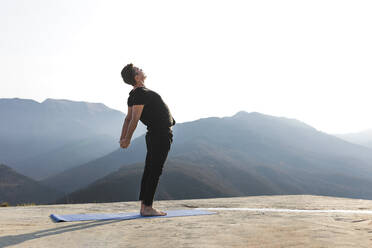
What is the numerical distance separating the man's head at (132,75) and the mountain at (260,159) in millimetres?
81927

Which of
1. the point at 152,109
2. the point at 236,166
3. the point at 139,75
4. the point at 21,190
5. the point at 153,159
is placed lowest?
the point at 21,190

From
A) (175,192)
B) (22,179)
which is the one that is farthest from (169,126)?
(22,179)

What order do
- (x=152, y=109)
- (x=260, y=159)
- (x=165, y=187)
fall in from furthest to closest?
(x=260, y=159) < (x=165, y=187) < (x=152, y=109)

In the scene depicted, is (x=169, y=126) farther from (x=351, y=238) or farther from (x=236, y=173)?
(x=236, y=173)

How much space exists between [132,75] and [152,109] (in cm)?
57

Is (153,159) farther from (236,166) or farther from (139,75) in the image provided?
(236,166)

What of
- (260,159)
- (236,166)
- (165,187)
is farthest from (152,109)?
(260,159)

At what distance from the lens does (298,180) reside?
12244 cm

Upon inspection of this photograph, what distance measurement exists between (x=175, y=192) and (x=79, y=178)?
248 feet

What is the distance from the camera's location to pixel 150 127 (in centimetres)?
501

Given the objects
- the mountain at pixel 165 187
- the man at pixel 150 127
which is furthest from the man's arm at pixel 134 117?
the mountain at pixel 165 187

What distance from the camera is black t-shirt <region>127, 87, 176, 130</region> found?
490 cm

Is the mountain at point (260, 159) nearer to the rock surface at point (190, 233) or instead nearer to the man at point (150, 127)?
the man at point (150, 127)

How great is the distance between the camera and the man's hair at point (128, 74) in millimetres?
5031
